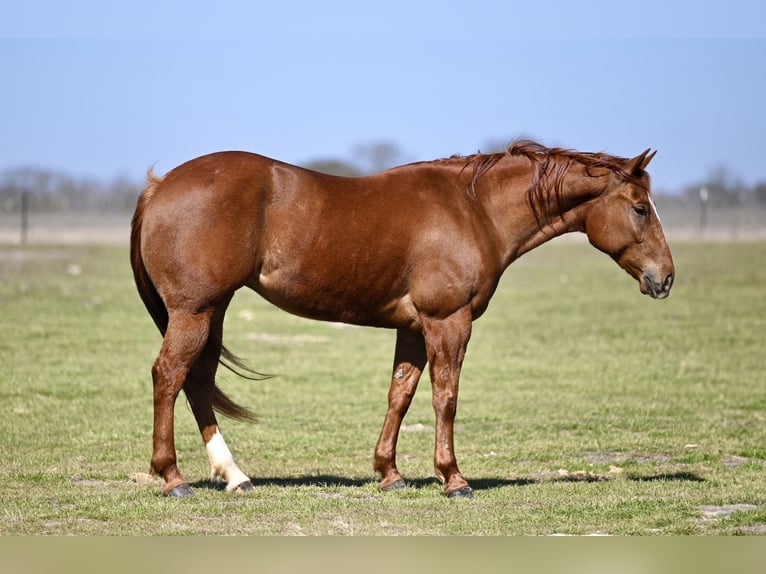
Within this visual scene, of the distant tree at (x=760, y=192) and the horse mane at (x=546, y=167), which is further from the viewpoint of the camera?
the distant tree at (x=760, y=192)

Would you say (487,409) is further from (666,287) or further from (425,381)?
(666,287)

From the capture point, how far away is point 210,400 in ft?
25.7

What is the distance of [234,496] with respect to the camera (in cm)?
748

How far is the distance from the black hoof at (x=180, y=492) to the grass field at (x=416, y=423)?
0.47 ft

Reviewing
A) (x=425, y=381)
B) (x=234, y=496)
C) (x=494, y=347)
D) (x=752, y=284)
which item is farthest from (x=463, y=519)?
(x=752, y=284)

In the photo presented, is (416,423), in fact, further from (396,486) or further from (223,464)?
(223,464)

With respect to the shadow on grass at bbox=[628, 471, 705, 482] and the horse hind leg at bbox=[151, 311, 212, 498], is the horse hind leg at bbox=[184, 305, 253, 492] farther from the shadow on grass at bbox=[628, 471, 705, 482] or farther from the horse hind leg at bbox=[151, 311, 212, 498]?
the shadow on grass at bbox=[628, 471, 705, 482]

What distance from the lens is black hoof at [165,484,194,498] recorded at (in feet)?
24.1

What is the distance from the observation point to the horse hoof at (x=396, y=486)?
25.9 ft

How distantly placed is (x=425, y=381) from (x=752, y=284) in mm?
12314

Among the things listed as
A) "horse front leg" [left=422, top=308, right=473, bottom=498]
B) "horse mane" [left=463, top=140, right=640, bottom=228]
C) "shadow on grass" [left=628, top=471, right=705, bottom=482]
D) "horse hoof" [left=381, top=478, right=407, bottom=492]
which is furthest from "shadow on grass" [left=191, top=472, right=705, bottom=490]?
"horse mane" [left=463, top=140, right=640, bottom=228]

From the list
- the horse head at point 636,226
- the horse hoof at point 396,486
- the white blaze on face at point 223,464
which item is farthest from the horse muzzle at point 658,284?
the white blaze on face at point 223,464

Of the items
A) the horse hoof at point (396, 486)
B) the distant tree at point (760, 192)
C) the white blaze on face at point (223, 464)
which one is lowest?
the horse hoof at point (396, 486)

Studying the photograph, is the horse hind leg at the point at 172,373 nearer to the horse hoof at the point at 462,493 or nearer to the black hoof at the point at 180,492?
the black hoof at the point at 180,492
